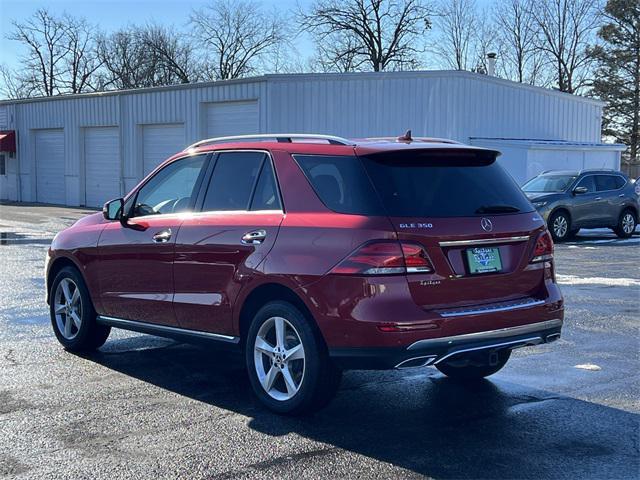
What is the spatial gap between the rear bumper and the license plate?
1.28 feet

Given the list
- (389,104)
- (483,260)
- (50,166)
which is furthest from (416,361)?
(50,166)

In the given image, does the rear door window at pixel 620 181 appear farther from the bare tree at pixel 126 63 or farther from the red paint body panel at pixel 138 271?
the bare tree at pixel 126 63

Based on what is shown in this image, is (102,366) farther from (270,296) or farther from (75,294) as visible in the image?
(270,296)

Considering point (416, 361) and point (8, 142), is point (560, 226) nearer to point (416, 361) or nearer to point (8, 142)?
point (416, 361)

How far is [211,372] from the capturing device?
260 inches

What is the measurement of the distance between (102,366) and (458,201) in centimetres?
341

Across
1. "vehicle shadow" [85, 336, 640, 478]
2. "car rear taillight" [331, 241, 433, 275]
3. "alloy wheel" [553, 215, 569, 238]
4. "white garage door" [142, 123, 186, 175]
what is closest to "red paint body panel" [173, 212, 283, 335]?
"vehicle shadow" [85, 336, 640, 478]

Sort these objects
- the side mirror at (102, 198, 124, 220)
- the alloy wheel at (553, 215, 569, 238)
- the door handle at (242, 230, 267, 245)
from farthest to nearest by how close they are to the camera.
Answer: the alloy wheel at (553, 215, 569, 238)
the side mirror at (102, 198, 124, 220)
the door handle at (242, 230, 267, 245)

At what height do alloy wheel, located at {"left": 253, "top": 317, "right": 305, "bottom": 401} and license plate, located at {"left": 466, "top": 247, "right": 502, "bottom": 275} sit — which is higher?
license plate, located at {"left": 466, "top": 247, "right": 502, "bottom": 275}

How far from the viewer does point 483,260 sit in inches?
202

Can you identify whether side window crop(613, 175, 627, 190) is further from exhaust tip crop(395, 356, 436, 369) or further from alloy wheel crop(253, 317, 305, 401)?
exhaust tip crop(395, 356, 436, 369)

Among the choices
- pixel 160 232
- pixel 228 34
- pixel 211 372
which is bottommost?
pixel 211 372

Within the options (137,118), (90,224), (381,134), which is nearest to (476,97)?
(381,134)

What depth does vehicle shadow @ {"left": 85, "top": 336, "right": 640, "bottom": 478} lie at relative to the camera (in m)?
4.52
